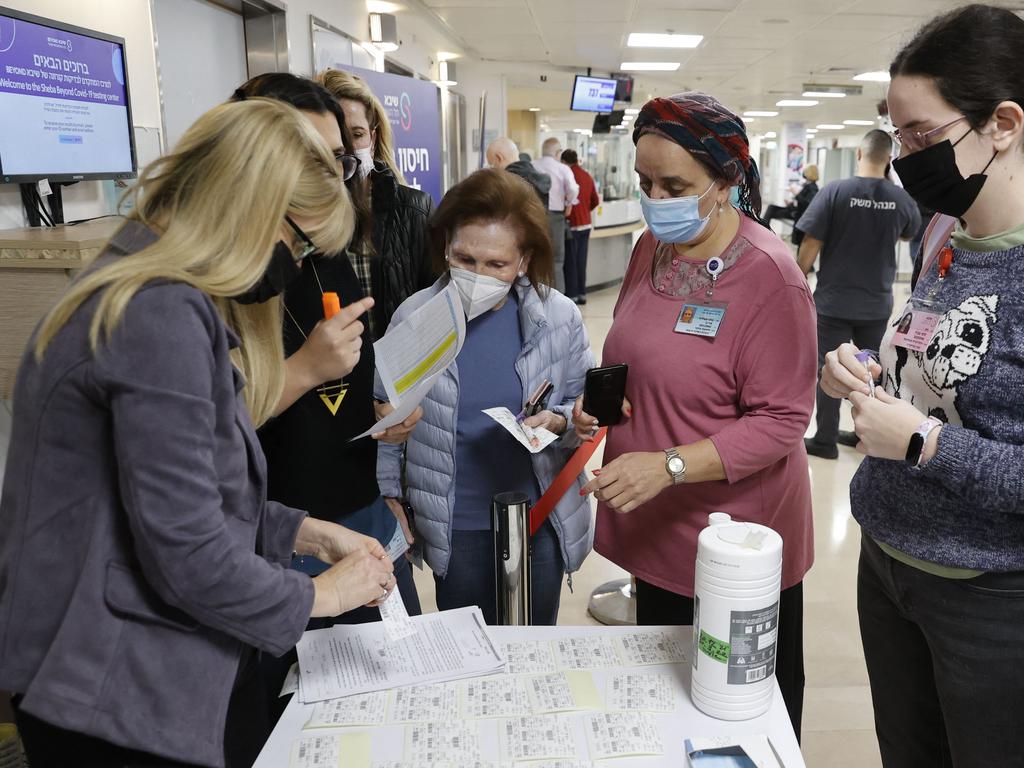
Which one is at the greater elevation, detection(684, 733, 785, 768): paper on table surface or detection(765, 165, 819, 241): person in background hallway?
detection(765, 165, 819, 241): person in background hallway

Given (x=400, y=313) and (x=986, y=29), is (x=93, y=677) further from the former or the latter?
(x=986, y=29)

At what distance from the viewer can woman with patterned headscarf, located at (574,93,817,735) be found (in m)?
1.41

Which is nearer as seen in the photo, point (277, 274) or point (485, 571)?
point (277, 274)

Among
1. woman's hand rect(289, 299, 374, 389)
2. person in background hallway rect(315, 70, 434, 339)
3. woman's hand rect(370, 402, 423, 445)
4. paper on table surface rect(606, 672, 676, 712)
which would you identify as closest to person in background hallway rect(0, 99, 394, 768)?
woman's hand rect(289, 299, 374, 389)

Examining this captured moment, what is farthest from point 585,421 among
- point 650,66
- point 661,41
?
point 650,66

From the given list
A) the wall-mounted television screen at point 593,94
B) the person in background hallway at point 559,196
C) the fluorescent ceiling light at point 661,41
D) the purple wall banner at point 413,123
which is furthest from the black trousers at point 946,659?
the wall-mounted television screen at point 593,94

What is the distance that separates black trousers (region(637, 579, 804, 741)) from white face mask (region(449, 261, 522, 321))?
2.23ft

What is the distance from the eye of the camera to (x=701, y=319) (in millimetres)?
1454

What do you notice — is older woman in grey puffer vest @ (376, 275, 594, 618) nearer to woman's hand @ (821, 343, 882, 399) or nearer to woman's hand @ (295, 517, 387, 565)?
woman's hand @ (295, 517, 387, 565)

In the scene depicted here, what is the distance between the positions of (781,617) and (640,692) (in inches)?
21.4

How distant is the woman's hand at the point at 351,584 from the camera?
3.43 ft

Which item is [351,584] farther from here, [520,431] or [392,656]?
[520,431]

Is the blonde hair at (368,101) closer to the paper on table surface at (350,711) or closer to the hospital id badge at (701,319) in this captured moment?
the hospital id badge at (701,319)

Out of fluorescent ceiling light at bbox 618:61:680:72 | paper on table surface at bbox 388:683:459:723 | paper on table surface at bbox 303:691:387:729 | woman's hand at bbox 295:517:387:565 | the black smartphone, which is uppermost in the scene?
fluorescent ceiling light at bbox 618:61:680:72
